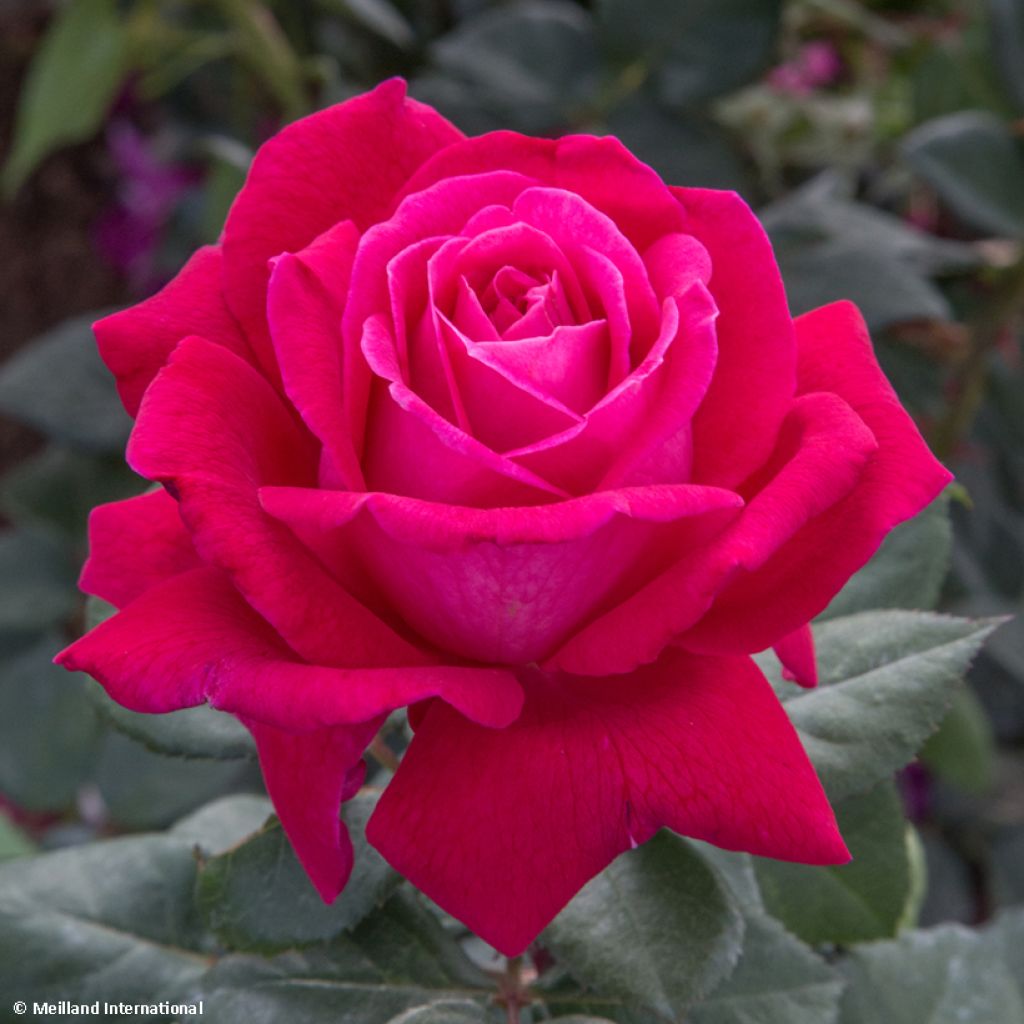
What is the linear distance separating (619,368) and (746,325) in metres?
0.05

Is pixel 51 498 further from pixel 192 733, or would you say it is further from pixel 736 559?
pixel 736 559

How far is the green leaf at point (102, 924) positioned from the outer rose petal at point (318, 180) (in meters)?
0.29

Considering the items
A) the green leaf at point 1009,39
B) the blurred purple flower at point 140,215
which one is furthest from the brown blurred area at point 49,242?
Answer: the green leaf at point 1009,39

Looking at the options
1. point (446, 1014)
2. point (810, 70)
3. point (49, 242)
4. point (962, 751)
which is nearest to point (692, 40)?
point (810, 70)

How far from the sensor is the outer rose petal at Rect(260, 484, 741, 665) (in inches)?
11.3

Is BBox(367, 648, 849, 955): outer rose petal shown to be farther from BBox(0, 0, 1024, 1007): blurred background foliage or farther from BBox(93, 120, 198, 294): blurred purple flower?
BBox(93, 120, 198, 294): blurred purple flower

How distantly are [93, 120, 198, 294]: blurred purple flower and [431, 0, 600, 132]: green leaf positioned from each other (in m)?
0.61

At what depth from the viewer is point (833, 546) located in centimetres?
33

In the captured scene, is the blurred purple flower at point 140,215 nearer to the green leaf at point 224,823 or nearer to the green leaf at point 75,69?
the green leaf at point 75,69

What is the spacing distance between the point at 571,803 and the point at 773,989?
0.18 metres

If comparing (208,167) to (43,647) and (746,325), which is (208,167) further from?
(746,325)

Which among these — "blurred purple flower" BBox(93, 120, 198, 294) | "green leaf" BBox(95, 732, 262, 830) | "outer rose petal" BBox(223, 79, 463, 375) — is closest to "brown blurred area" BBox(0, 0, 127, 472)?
"blurred purple flower" BBox(93, 120, 198, 294)

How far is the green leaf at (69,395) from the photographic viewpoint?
1.06m

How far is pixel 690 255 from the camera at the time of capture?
35 cm
